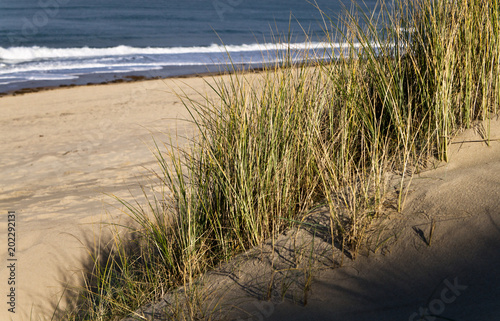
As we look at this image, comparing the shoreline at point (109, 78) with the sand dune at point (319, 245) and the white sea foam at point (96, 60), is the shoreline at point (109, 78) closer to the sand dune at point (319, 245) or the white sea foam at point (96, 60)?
the white sea foam at point (96, 60)

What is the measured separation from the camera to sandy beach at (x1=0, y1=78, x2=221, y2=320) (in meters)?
3.41

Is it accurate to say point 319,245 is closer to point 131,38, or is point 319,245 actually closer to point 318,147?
point 318,147

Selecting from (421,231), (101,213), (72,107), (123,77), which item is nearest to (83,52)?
(123,77)

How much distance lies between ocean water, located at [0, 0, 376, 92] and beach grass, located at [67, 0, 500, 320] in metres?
2.47

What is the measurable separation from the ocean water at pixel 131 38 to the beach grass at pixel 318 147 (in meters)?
2.47

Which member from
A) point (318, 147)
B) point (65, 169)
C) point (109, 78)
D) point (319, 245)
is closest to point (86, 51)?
point (109, 78)

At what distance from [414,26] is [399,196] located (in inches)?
57.7

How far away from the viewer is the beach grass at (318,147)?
→ 2.54 metres

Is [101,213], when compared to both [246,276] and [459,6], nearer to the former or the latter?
[246,276]

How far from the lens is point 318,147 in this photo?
2.82m

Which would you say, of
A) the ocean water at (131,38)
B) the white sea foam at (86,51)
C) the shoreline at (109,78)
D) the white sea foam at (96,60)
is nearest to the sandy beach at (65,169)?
the shoreline at (109,78)

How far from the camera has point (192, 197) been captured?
2709 mm

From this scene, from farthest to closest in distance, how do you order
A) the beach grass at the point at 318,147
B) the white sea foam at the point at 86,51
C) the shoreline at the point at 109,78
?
1. the white sea foam at the point at 86,51
2. the shoreline at the point at 109,78
3. the beach grass at the point at 318,147

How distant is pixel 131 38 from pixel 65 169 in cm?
1534
